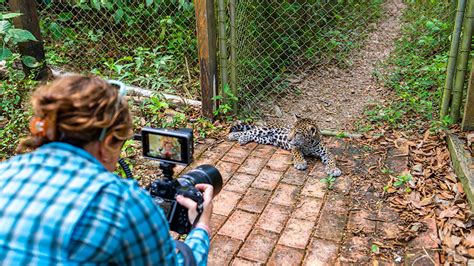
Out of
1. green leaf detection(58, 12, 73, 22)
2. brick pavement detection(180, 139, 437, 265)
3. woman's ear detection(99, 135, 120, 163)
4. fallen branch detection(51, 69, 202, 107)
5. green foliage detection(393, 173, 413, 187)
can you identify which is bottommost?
brick pavement detection(180, 139, 437, 265)

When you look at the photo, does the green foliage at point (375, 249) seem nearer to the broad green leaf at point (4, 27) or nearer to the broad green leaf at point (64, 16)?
the broad green leaf at point (4, 27)

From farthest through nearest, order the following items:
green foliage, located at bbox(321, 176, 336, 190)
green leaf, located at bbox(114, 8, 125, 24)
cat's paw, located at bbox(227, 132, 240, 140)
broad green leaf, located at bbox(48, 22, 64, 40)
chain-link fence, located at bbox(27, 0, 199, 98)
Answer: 1. broad green leaf, located at bbox(48, 22, 64, 40)
2. green leaf, located at bbox(114, 8, 125, 24)
3. chain-link fence, located at bbox(27, 0, 199, 98)
4. cat's paw, located at bbox(227, 132, 240, 140)
5. green foliage, located at bbox(321, 176, 336, 190)

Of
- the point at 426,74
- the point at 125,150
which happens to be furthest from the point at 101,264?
the point at 426,74

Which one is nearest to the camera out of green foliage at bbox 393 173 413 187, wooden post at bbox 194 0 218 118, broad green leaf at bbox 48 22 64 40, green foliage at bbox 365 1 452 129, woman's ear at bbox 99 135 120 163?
woman's ear at bbox 99 135 120 163

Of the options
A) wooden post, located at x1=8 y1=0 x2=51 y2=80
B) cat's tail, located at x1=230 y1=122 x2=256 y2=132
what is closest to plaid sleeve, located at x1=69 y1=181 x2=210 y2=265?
cat's tail, located at x1=230 y1=122 x2=256 y2=132

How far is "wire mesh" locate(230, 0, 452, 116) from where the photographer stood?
208 inches

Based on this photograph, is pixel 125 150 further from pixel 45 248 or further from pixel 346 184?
pixel 45 248

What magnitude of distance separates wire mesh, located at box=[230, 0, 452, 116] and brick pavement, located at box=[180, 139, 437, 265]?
46.5 inches

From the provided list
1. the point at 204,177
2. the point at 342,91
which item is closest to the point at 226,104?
A: the point at 342,91

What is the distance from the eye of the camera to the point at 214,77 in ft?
16.1

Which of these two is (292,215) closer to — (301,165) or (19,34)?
(301,165)

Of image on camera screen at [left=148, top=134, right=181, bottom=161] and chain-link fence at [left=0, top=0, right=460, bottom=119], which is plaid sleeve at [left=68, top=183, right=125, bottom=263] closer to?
image on camera screen at [left=148, top=134, right=181, bottom=161]

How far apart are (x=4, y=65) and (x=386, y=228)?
480 centimetres

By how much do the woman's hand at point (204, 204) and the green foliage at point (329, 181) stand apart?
2044 millimetres
